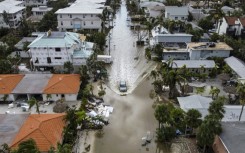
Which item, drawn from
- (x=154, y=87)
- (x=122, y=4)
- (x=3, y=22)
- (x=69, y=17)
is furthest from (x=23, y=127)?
(x=122, y=4)

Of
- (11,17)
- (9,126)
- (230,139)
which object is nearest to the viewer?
(230,139)

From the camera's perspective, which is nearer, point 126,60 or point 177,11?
point 126,60

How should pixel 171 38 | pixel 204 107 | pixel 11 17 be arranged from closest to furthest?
pixel 204 107 < pixel 171 38 < pixel 11 17

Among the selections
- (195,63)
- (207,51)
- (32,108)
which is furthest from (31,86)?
(207,51)

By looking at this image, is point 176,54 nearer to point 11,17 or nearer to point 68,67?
point 68,67

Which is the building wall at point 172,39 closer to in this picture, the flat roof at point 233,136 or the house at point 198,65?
the house at point 198,65

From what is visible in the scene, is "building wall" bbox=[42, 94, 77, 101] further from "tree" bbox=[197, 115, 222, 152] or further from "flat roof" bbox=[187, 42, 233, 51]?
"flat roof" bbox=[187, 42, 233, 51]

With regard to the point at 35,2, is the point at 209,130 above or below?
below

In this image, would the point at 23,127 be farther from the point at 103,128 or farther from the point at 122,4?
the point at 122,4

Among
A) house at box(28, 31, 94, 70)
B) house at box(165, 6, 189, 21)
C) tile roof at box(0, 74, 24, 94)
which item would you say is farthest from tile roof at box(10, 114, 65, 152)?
house at box(165, 6, 189, 21)
